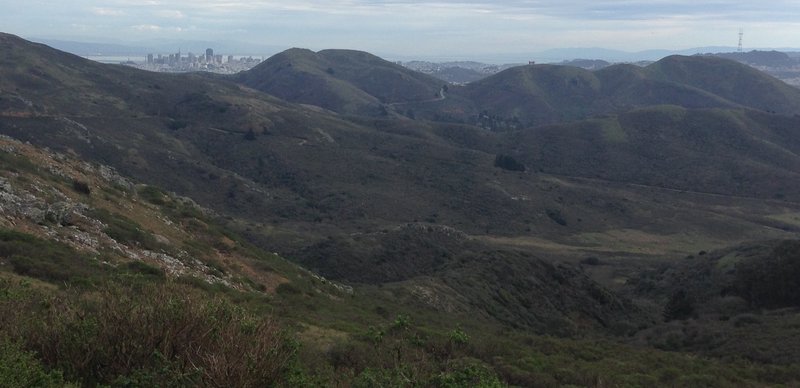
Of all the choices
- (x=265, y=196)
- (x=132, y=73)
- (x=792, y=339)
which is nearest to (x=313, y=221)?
(x=265, y=196)

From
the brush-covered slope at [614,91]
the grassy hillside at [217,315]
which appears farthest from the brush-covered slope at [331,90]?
the grassy hillside at [217,315]

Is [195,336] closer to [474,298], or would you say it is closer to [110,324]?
[110,324]

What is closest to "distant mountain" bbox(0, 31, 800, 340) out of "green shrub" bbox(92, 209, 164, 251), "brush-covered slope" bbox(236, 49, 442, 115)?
"green shrub" bbox(92, 209, 164, 251)

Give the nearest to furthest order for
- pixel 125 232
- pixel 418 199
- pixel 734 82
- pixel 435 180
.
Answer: pixel 125 232, pixel 418 199, pixel 435 180, pixel 734 82

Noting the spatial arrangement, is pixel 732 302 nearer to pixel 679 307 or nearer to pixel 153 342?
pixel 679 307

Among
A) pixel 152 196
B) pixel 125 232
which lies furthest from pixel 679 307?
pixel 125 232

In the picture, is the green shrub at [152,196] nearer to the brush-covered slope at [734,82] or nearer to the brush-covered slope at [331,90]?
the brush-covered slope at [331,90]

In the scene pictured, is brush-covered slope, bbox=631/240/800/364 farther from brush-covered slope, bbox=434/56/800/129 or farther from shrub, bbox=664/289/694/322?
brush-covered slope, bbox=434/56/800/129
